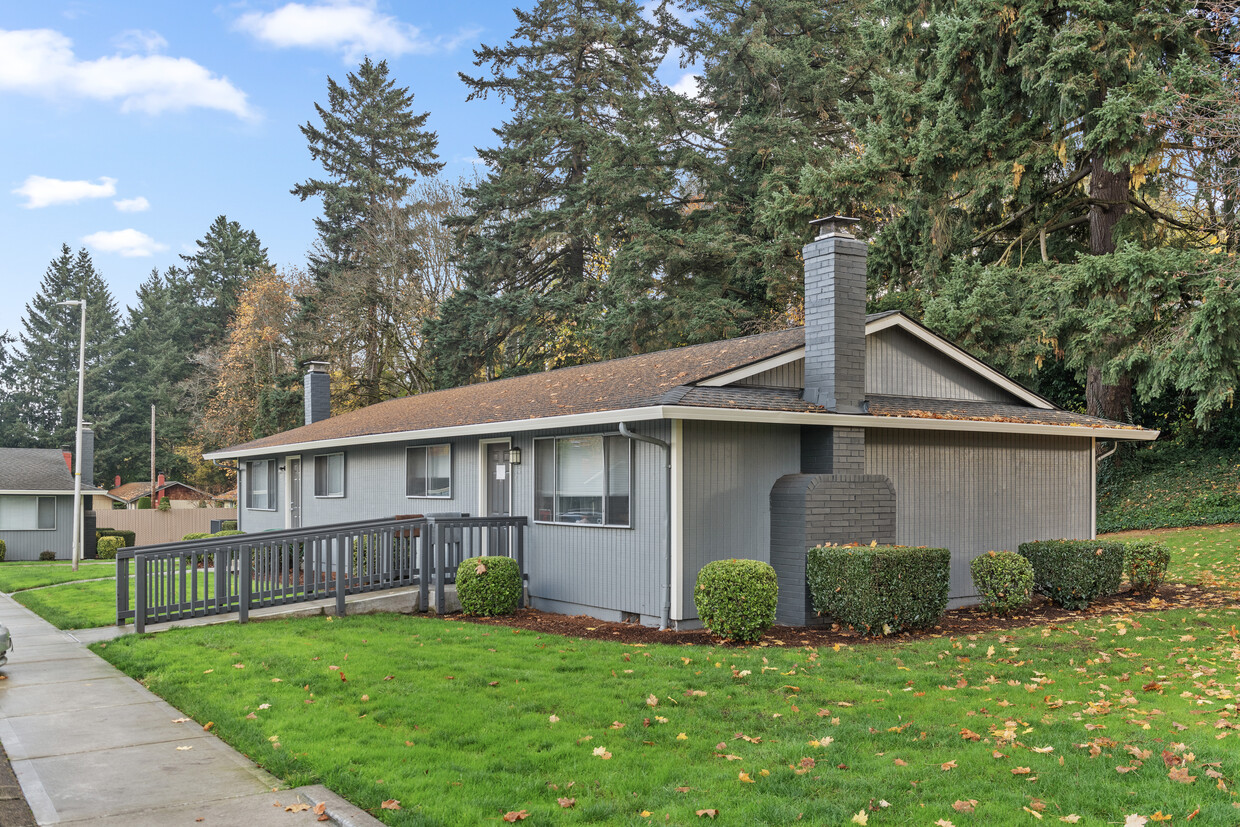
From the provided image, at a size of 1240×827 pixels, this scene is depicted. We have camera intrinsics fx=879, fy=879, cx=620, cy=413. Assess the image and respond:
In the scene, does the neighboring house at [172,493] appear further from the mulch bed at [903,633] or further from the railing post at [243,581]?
the mulch bed at [903,633]

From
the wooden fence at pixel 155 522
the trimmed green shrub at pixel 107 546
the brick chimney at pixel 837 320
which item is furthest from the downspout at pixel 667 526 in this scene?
the wooden fence at pixel 155 522

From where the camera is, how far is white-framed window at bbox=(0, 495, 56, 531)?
1126 inches

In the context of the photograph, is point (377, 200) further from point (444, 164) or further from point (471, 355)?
point (471, 355)

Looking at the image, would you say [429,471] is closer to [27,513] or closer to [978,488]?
[978,488]

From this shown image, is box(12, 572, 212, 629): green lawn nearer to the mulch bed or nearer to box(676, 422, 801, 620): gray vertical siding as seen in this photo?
the mulch bed

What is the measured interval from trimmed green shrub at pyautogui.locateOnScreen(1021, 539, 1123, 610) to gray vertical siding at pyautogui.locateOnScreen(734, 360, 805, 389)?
4.11 meters

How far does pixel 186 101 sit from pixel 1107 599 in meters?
28.7

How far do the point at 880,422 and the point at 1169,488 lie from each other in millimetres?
14006

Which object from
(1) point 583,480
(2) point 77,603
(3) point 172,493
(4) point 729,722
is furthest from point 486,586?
(3) point 172,493

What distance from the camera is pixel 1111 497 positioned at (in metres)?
21.6

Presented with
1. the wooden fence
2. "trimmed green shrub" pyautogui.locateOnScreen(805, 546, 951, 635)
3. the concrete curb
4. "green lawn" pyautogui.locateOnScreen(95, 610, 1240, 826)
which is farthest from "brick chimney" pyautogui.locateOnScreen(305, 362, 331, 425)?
the concrete curb

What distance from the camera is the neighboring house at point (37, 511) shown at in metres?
28.6

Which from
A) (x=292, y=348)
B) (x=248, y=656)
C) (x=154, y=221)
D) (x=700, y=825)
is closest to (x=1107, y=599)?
(x=700, y=825)

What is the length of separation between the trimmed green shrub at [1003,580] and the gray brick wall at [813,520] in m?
1.34
